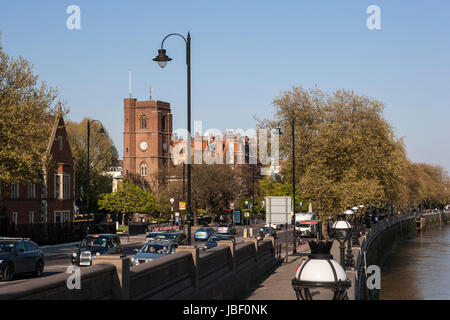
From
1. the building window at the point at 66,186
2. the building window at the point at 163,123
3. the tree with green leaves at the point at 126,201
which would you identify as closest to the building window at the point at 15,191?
the building window at the point at 66,186

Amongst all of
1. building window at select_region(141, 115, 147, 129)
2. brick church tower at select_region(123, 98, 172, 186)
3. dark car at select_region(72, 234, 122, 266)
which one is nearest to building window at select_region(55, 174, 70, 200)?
dark car at select_region(72, 234, 122, 266)

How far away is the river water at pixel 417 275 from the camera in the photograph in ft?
136

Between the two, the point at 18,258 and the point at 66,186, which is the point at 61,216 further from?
the point at 18,258

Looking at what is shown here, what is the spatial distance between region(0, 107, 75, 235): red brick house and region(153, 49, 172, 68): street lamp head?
32623 mm

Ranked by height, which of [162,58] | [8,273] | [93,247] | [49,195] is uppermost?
[162,58]

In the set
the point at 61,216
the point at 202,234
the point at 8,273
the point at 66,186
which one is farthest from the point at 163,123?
the point at 8,273

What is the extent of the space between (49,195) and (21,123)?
2374 cm

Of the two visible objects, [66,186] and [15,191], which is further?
[66,186]

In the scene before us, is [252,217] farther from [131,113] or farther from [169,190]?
[131,113]

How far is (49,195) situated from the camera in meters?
60.5

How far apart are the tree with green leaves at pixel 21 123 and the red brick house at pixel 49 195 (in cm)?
1249

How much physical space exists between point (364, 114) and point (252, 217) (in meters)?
51.5

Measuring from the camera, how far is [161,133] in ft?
425

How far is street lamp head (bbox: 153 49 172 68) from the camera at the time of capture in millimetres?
23297
